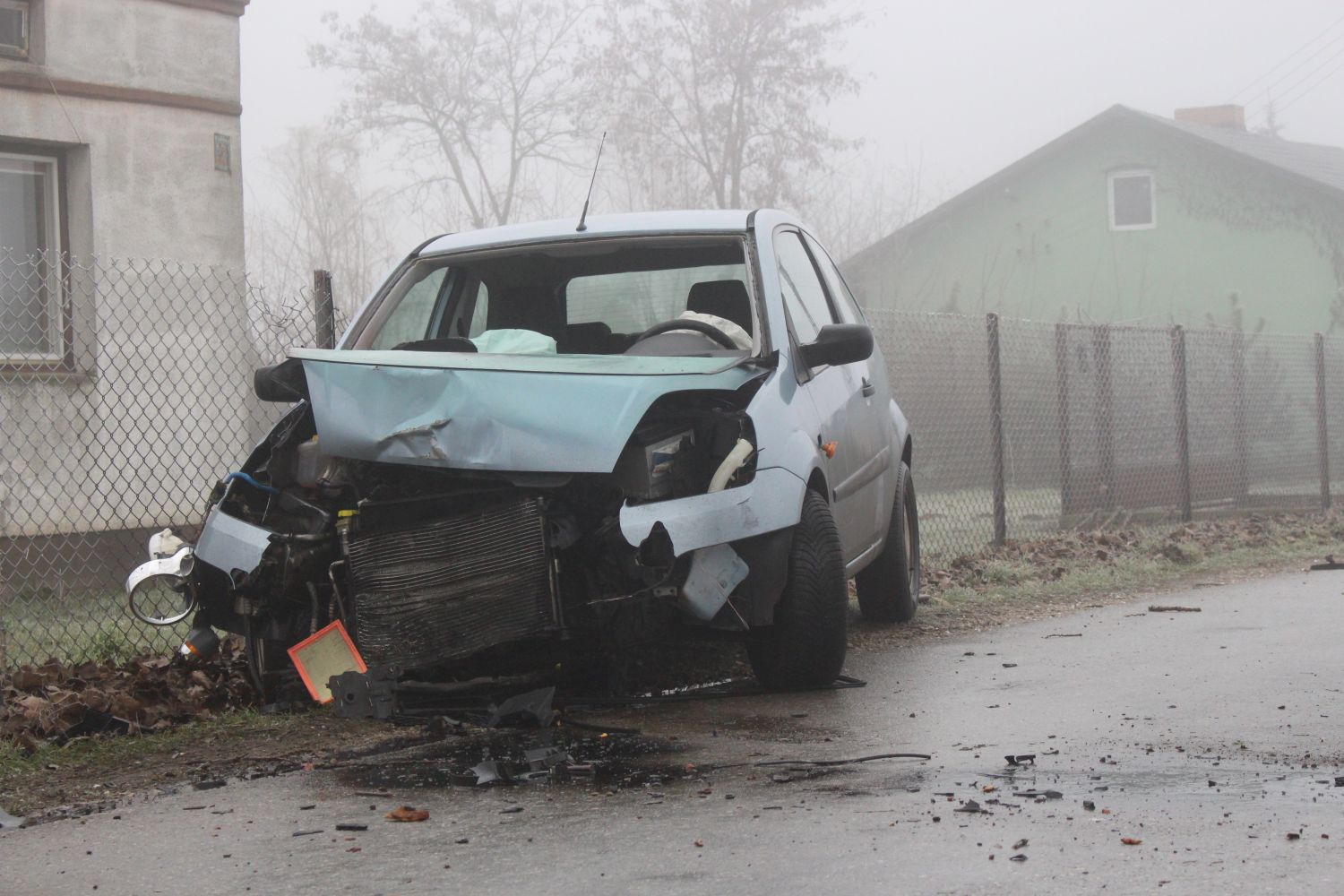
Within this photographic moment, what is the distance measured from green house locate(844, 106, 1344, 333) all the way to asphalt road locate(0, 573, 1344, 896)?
83.4 ft

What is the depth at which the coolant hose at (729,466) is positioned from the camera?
5551mm

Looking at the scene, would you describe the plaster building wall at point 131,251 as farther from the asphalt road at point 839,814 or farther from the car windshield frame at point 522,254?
the asphalt road at point 839,814

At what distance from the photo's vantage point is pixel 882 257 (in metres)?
36.5

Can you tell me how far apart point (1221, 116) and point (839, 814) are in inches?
1630

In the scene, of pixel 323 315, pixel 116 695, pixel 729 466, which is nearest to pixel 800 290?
pixel 729 466

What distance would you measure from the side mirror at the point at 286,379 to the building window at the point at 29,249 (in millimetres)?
4953

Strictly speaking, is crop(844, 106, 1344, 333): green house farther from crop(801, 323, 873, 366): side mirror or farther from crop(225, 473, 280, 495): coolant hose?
crop(225, 473, 280, 495): coolant hose

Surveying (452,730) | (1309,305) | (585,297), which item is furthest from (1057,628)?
(1309,305)

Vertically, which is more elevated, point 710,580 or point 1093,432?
point 1093,432

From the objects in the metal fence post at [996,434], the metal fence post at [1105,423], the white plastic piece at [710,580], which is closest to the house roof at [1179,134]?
the metal fence post at [1105,423]

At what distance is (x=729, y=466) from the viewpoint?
557 centimetres

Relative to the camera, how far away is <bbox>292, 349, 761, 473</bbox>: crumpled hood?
5.29 m

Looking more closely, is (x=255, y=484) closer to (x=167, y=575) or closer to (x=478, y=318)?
(x=167, y=575)

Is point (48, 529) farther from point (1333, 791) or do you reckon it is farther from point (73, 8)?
point (1333, 791)
